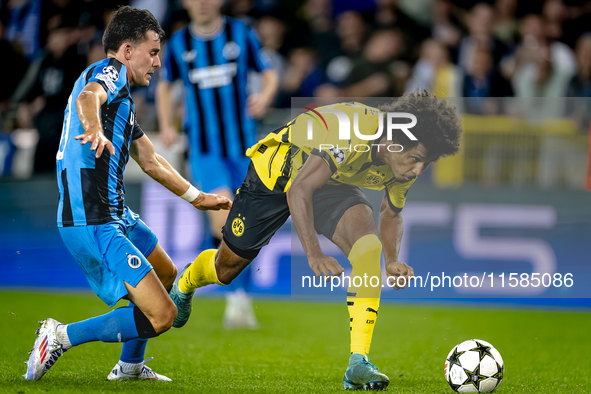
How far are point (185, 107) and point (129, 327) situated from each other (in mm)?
2680

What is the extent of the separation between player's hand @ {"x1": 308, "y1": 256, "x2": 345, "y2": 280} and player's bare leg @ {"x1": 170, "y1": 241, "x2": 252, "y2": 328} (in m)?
0.69

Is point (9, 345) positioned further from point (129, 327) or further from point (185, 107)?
point (185, 107)

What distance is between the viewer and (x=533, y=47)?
8281 millimetres

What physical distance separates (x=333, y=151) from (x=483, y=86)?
4.35 meters

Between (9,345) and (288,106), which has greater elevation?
(288,106)

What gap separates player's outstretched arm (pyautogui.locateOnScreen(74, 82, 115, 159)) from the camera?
3.23 meters

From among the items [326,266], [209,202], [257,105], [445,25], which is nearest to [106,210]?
[209,202]

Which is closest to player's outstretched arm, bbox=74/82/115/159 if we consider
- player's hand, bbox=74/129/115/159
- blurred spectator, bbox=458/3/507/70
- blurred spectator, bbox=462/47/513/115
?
player's hand, bbox=74/129/115/159

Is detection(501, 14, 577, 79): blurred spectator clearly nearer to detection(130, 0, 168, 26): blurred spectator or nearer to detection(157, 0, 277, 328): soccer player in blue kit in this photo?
detection(157, 0, 277, 328): soccer player in blue kit

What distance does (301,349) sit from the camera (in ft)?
16.3

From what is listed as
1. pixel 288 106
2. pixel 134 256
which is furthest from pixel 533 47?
pixel 134 256

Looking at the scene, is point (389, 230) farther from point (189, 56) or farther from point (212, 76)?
point (189, 56)

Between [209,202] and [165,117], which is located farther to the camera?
[165,117]

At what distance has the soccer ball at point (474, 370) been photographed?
11.6 feet
